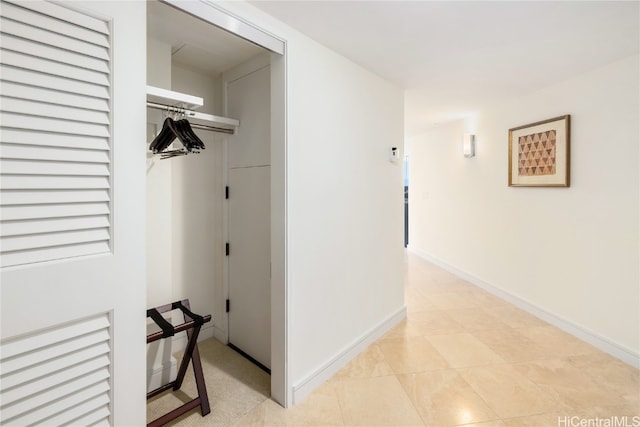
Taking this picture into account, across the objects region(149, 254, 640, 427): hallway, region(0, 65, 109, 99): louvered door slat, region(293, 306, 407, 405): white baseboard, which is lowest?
region(149, 254, 640, 427): hallway

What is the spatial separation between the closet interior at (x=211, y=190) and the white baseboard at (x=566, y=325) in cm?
274

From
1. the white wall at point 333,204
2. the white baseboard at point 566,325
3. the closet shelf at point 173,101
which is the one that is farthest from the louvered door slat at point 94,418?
the white baseboard at point 566,325

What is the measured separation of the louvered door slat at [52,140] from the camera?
3.04ft

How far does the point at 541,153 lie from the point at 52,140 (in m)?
3.82

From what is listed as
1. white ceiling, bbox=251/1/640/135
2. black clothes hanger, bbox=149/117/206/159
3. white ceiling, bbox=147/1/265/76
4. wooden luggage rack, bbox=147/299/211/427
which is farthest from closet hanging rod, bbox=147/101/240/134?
wooden luggage rack, bbox=147/299/211/427

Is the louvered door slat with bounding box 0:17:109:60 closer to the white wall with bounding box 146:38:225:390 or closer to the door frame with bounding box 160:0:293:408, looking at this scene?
the door frame with bounding box 160:0:293:408

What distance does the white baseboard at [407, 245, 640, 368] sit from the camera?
2.50 metres

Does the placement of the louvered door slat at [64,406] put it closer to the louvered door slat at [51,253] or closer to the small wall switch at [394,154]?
the louvered door slat at [51,253]

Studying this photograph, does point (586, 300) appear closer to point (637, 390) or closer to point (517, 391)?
point (637, 390)

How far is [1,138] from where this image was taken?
0.90 meters

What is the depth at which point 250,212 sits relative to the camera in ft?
8.25

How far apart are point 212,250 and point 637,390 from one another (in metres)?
3.26

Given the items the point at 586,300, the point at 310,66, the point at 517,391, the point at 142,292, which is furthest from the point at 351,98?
A: the point at 586,300

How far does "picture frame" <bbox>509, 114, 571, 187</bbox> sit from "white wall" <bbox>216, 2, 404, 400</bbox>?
1466mm
